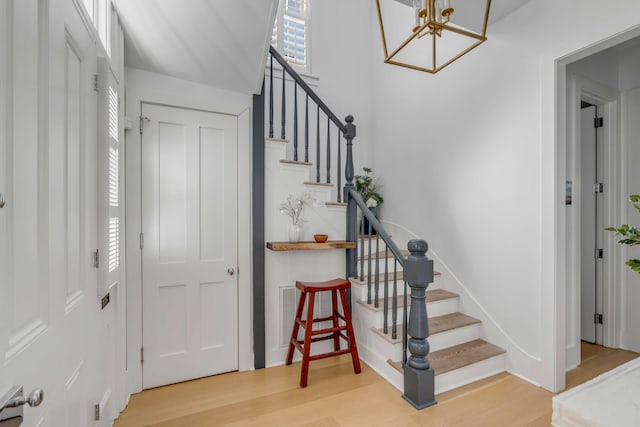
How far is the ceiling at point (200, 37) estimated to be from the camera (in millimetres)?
1673

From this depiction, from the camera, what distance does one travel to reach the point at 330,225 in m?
2.95

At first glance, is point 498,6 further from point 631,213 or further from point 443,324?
point 443,324

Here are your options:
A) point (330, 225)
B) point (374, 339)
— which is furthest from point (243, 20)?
point (374, 339)

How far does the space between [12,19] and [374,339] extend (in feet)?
8.83

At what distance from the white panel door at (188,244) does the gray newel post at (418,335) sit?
1.40 m

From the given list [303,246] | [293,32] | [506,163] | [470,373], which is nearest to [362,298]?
[303,246]

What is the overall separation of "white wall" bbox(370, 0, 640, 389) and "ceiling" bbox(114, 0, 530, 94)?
1.47ft

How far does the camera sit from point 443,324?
268 cm

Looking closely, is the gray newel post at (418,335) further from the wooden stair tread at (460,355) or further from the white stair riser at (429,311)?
the white stair riser at (429,311)

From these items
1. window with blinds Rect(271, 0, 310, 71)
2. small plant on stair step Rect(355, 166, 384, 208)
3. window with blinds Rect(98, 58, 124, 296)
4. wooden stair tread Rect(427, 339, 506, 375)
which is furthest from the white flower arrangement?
window with blinds Rect(271, 0, 310, 71)

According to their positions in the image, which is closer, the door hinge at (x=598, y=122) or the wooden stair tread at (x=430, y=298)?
the wooden stair tread at (x=430, y=298)

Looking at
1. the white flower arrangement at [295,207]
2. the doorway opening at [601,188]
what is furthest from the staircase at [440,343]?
the white flower arrangement at [295,207]

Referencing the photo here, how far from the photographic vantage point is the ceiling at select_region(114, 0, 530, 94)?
168 centimetres

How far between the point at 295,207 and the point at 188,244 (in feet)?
3.03
